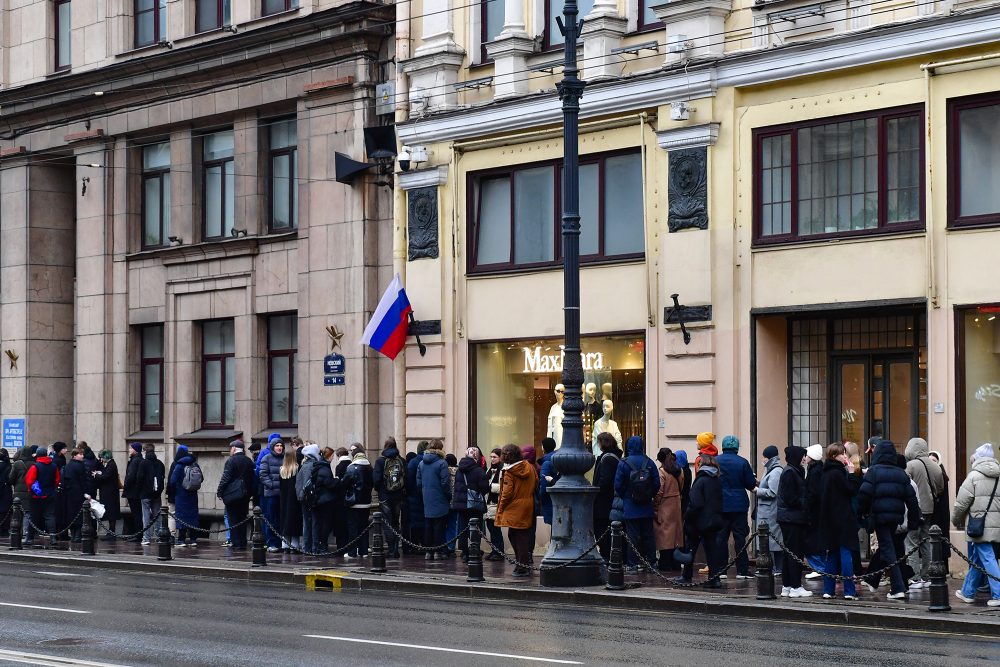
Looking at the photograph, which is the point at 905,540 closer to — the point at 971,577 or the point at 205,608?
the point at 971,577

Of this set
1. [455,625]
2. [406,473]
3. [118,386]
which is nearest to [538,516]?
[406,473]

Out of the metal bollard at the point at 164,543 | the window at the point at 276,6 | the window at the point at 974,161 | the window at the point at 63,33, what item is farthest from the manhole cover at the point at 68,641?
the window at the point at 63,33

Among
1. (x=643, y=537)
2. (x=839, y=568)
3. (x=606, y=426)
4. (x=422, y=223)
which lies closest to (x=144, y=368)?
(x=422, y=223)

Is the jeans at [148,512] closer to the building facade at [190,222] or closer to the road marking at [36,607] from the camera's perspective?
the building facade at [190,222]

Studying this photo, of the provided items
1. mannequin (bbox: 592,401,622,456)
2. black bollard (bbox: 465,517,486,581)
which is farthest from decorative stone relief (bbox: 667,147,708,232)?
black bollard (bbox: 465,517,486,581)

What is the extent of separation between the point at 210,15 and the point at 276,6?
1948 mm

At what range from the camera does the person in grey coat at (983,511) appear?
18016 millimetres

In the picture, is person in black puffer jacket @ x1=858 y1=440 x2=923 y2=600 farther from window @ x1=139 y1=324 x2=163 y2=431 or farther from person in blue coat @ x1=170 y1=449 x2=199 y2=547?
window @ x1=139 y1=324 x2=163 y2=431

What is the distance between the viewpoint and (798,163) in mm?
23922

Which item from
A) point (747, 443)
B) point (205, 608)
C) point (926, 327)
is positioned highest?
point (926, 327)

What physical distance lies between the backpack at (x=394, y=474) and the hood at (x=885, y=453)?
28.3 feet

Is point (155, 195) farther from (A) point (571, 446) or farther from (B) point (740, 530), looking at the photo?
(B) point (740, 530)

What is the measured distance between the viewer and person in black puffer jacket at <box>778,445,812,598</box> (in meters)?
19.2

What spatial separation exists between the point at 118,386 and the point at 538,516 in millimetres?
12679
